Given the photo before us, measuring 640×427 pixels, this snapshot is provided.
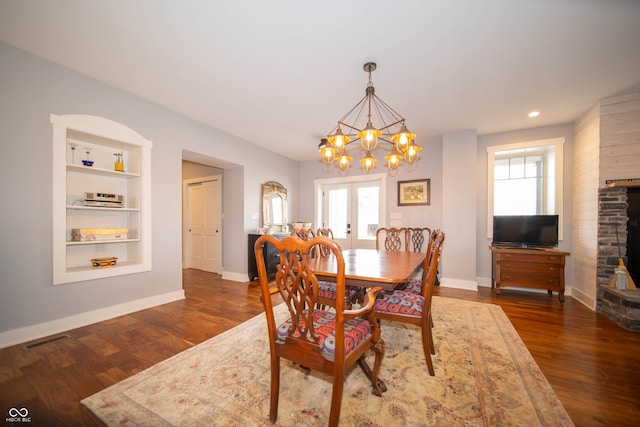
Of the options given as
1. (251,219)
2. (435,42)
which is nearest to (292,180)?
(251,219)

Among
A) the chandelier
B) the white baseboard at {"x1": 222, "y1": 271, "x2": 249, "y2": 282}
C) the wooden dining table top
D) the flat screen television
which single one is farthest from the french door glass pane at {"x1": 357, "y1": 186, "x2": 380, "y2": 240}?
the wooden dining table top

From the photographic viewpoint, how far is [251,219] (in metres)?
4.72

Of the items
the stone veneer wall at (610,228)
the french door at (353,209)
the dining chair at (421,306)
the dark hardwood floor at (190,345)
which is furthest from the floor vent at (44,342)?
the stone veneer wall at (610,228)

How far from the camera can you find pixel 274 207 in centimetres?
521

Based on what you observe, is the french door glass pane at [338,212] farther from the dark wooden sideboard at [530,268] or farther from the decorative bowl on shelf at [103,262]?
the decorative bowl on shelf at [103,262]

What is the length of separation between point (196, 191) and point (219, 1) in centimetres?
451

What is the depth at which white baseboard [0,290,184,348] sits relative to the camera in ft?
7.07

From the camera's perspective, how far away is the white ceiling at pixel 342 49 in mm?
1753

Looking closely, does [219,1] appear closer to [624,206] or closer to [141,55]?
[141,55]

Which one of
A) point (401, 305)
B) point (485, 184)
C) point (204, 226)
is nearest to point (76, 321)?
point (204, 226)

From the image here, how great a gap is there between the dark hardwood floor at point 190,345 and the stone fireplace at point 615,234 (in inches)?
17.1

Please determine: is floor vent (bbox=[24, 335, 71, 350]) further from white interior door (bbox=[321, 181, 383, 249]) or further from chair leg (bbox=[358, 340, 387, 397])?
white interior door (bbox=[321, 181, 383, 249])

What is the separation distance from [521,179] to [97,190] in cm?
629

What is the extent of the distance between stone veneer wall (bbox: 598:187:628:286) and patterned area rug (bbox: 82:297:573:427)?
78.1 inches
